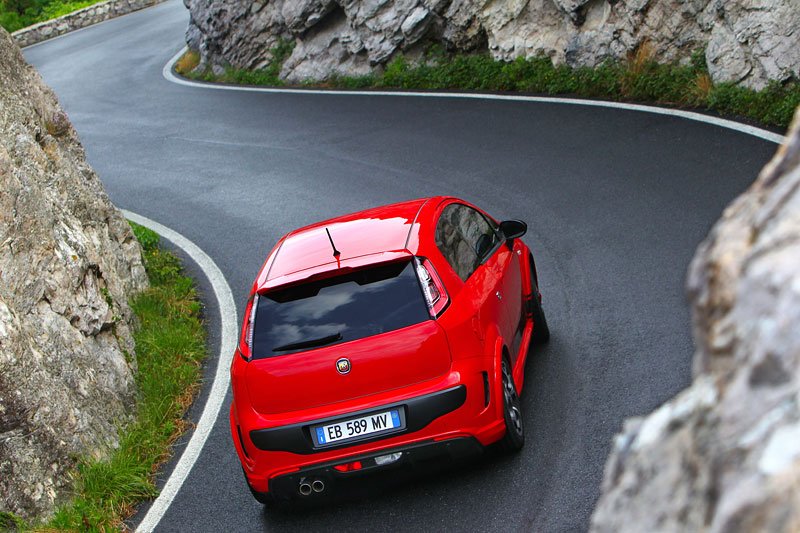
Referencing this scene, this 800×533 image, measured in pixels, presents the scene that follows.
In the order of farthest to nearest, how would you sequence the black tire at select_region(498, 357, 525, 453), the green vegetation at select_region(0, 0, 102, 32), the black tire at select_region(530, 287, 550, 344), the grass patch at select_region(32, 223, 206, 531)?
the green vegetation at select_region(0, 0, 102, 32) < the black tire at select_region(530, 287, 550, 344) < the grass patch at select_region(32, 223, 206, 531) < the black tire at select_region(498, 357, 525, 453)

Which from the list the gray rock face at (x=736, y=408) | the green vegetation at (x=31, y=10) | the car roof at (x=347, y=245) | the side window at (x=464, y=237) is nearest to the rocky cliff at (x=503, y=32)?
the side window at (x=464, y=237)

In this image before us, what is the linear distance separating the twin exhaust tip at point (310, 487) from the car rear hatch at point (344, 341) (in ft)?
1.61

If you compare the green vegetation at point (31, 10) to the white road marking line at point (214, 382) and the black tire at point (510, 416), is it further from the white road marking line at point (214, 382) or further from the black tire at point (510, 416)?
the black tire at point (510, 416)

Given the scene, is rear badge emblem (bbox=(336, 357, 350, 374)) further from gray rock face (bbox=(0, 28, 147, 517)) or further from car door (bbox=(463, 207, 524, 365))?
gray rock face (bbox=(0, 28, 147, 517))

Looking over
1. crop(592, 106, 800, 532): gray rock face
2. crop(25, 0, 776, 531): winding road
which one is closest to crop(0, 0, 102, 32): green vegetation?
crop(25, 0, 776, 531): winding road

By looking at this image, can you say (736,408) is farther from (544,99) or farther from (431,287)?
(544,99)

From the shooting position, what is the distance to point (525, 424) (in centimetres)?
764

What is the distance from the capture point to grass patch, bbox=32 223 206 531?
783 centimetres

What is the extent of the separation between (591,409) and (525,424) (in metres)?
0.49

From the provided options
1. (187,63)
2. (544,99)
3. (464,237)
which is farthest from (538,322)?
(187,63)

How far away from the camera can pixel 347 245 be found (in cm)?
717

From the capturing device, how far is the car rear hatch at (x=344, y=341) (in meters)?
6.49

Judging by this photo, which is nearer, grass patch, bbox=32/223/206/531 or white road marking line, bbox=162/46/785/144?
grass patch, bbox=32/223/206/531

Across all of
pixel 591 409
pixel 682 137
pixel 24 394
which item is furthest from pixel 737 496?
pixel 682 137
